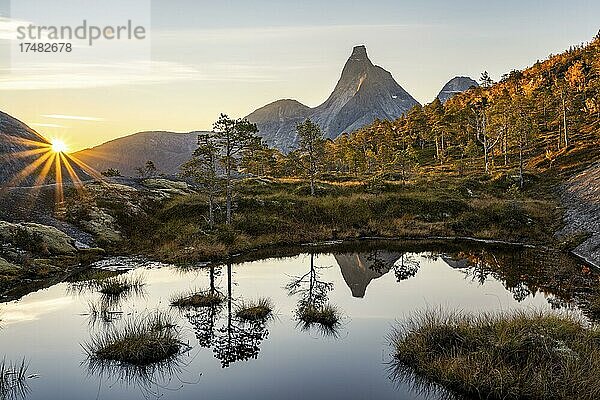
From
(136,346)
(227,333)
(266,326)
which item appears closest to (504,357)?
(266,326)

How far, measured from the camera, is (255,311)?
2405 cm

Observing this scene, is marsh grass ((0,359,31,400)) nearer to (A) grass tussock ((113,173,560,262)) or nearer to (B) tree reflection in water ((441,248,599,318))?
(A) grass tussock ((113,173,560,262))

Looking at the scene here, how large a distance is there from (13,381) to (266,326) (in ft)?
33.6

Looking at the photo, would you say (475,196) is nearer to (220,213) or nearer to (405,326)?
(220,213)

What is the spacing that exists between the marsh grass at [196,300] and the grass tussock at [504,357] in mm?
10483

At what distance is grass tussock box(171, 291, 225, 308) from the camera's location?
25703 mm

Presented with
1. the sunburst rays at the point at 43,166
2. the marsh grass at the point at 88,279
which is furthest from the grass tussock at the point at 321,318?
the sunburst rays at the point at 43,166

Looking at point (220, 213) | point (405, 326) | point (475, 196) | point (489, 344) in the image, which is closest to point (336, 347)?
point (405, 326)

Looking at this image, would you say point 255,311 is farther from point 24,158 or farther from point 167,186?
point 24,158

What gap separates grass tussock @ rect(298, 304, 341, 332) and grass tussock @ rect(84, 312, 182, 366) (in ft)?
20.4

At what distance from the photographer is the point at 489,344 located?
16.9m

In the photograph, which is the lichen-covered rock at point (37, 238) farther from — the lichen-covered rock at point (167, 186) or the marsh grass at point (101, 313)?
the lichen-covered rock at point (167, 186)

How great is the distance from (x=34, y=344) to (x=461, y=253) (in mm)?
32589

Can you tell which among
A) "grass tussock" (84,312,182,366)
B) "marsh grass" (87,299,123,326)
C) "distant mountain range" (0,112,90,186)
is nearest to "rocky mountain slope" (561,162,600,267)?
"grass tussock" (84,312,182,366)
